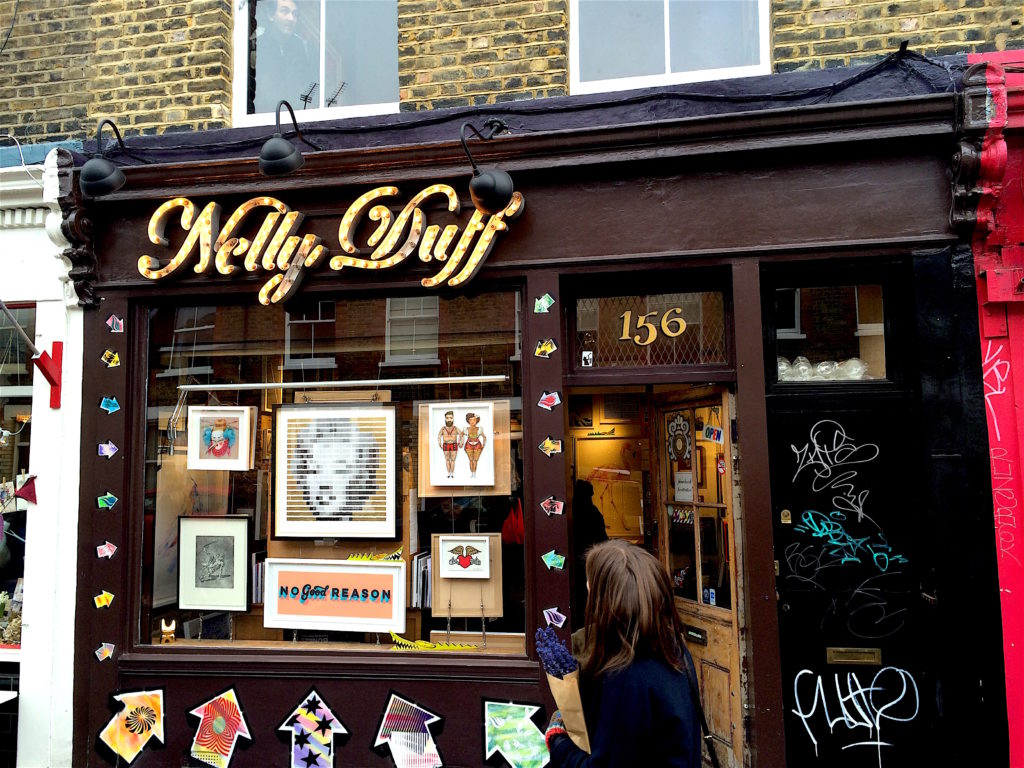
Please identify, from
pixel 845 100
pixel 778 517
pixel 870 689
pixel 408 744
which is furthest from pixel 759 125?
pixel 408 744

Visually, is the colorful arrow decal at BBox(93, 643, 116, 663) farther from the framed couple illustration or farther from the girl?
the girl

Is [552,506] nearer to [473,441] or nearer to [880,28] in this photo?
[473,441]

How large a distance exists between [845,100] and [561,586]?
3819 mm

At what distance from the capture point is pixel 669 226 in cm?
530

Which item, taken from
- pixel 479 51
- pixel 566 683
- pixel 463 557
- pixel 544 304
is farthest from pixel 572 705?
pixel 479 51

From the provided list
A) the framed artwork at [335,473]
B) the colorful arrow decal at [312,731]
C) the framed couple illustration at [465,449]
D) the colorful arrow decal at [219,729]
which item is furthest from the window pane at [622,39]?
the colorful arrow decal at [219,729]

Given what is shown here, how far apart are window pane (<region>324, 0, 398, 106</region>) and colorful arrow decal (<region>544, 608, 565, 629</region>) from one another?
4.16 meters

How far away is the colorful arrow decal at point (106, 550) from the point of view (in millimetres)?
5703

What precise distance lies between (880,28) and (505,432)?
389 centimetres

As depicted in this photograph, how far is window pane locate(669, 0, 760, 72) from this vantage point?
5.71m

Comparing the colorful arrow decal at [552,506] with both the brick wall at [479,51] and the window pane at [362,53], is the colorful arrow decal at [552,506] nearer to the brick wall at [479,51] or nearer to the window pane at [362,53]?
the brick wall at [479,51]

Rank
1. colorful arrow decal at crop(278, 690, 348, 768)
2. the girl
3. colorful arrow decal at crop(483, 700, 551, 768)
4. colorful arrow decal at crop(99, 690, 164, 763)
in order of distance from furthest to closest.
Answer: colorful arrow decal at crop(99, 690, 164, 763) < colorful arrow decal at crop(278, 690, 348, 768) < colorful arrow decal at crop(483, 700, 551, 768) < the girl

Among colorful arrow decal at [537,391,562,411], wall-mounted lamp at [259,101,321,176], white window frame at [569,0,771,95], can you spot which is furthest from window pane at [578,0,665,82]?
colorful arrow decal at [537,391,562,411]

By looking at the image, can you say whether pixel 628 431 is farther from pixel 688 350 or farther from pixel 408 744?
pixel 408 744
